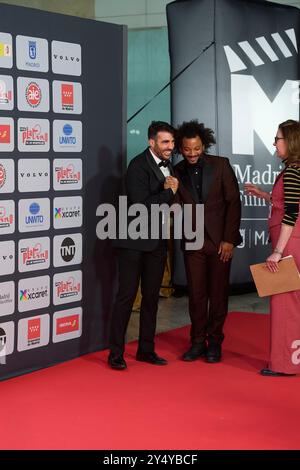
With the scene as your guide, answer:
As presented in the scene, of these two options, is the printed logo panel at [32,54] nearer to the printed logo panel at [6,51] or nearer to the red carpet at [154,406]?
the printed logo panel at [6,51]

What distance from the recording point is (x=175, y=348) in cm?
524

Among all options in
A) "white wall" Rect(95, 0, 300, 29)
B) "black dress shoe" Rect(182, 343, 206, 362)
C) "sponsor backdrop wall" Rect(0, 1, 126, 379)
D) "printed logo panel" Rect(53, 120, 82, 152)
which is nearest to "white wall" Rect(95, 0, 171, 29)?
"white wall" Rect(95, 0, 300, 29)

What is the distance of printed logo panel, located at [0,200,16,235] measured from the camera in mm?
4285

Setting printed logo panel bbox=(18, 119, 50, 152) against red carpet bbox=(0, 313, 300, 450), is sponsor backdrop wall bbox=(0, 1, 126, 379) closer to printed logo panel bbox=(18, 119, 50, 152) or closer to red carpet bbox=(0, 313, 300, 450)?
printed logo panel bbox=(18, 119, 50, 152)

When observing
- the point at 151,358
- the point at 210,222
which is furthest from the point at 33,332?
the point at 210,222

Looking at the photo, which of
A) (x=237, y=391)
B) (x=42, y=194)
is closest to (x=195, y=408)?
(x=237, y=391)

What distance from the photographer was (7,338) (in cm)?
441

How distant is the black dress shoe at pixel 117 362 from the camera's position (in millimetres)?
4652

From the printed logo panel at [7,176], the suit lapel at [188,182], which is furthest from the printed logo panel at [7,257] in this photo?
the suit lapel at [188,182]

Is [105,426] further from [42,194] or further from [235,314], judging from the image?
[235,314]

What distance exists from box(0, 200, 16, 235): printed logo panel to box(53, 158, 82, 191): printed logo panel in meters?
0.36

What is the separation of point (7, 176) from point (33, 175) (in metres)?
0.20

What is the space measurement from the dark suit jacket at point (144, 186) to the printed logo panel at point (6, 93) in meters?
0.78
